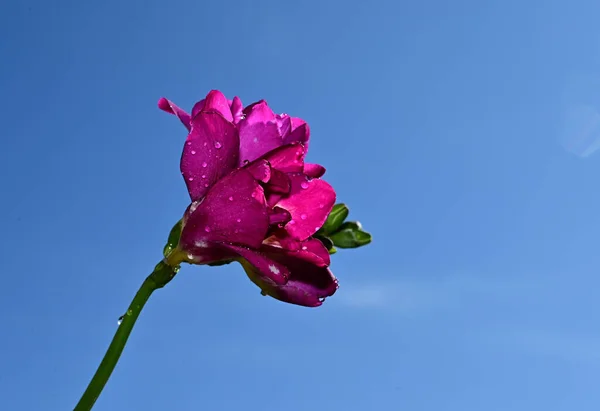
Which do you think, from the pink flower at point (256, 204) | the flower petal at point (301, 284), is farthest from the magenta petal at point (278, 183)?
the flower petal at point (301, 284)

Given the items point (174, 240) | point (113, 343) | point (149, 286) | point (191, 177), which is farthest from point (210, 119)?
point (113, 343)

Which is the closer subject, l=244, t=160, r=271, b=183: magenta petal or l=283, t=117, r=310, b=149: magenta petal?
l=244, t=160, r=271, b=183: magenta petal

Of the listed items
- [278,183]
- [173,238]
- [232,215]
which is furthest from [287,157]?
[173,238]

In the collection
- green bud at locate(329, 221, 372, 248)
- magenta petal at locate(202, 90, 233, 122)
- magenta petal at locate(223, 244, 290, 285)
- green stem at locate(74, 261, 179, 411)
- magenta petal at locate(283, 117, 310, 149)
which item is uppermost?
magenta petal at locate(283, 117, 310, 149)

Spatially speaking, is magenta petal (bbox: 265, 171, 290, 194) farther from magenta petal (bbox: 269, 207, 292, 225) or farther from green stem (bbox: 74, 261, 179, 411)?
green stem (bbox: 74, 261, 179, 411)

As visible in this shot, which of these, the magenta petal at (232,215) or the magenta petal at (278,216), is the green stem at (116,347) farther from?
the magenta petal at (278,216)

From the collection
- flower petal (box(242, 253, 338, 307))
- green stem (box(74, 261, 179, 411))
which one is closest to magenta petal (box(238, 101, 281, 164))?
flower petal (box(242, 253, 338, 307))

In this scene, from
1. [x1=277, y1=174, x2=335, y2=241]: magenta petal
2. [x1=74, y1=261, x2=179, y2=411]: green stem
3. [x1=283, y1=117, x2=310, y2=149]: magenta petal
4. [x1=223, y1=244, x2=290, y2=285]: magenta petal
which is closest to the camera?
[x1=74, y1=261, x2=179, y2=411]: green stem
